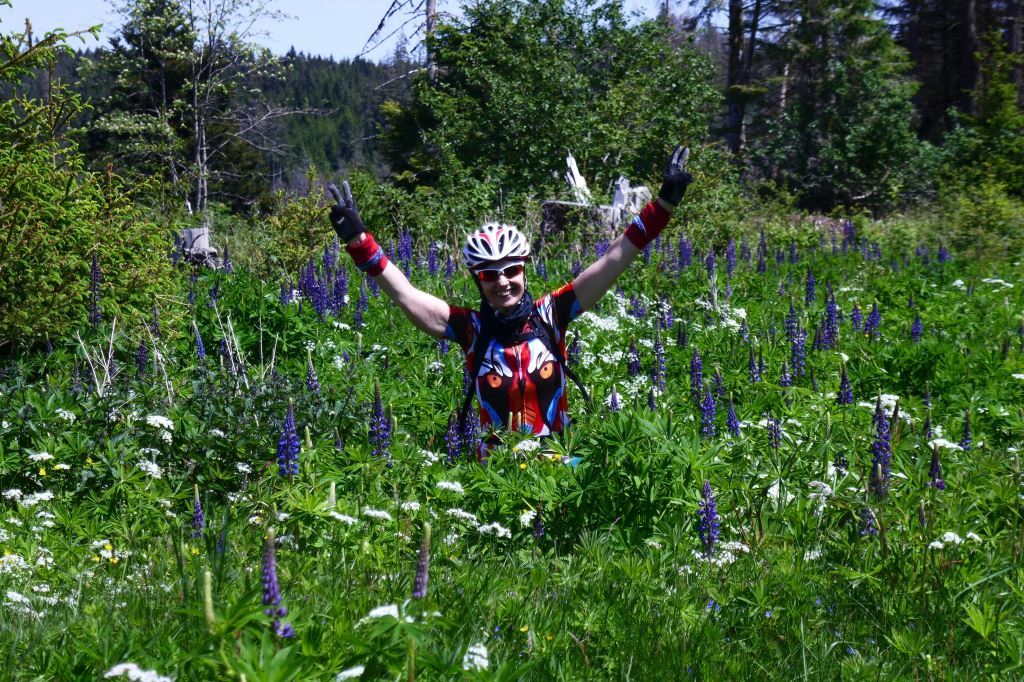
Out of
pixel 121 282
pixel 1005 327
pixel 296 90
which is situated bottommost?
pixel 1005 327

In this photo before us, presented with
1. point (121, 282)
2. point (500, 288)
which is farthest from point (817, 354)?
point (121, 282)

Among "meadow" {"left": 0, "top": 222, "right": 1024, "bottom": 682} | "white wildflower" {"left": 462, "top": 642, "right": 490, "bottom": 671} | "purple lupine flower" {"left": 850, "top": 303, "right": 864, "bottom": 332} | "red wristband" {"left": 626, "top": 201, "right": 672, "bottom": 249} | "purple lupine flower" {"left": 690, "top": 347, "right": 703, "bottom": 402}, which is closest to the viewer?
"white wildflower" {"left": 462, "top": 642, "right": 490, "bottom": 671}

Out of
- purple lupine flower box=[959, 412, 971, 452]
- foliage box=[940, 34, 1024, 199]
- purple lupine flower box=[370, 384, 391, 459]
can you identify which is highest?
foliage box=[940, 34, 1024, 199]

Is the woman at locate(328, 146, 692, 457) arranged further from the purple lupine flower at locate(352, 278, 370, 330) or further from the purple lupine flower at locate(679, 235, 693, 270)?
the purple lupine flower at locate(679, 235, 693, 270)

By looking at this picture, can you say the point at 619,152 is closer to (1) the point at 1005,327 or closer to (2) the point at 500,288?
(1) the point at 1005,327

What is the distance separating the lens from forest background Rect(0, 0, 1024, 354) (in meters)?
6.76

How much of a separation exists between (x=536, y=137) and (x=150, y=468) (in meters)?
17.7

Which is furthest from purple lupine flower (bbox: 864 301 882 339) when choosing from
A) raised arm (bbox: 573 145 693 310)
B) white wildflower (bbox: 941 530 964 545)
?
white wildflower (bbox: 941 530 964 545)

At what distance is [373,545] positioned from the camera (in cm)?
330

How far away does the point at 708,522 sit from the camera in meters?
3.49

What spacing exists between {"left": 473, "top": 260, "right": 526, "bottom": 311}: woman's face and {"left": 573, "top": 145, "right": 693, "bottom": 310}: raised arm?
35cm

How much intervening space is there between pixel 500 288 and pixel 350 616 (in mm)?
2511

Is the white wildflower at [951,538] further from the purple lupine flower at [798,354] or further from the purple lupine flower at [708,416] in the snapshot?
the purple lupine flower at [798,354]

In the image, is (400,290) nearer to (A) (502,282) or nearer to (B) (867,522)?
(A) (502,282)
